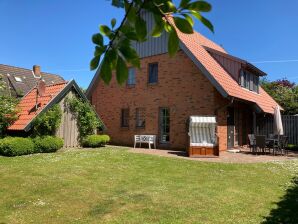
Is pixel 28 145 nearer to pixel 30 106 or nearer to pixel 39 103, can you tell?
pixel 39 103

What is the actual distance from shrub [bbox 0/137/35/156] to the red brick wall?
5.42 meters

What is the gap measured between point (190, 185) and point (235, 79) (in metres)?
13.1

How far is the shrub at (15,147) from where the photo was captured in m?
14.1

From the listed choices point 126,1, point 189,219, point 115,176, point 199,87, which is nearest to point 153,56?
point 199,87

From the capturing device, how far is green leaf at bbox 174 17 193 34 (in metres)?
1.55

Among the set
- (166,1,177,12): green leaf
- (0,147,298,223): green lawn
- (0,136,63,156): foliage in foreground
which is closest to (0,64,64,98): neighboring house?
(0,136,63,156): foliage in foreground

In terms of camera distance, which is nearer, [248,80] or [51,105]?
[51,105]

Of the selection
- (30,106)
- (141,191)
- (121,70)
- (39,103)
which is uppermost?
(39,103)

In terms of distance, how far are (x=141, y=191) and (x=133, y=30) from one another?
748 cm

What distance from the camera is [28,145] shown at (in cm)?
1467

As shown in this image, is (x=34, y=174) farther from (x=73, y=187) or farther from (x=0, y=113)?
(x=0, y=113)

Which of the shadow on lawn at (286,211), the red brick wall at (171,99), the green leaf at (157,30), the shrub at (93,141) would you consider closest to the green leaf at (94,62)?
the green leaf at (157,30)

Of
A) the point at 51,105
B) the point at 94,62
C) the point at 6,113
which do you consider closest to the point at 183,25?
the point at 94,62

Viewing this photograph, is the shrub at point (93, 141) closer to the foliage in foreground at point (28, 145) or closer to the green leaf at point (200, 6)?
the foliage in foreground at point (28, 145)
